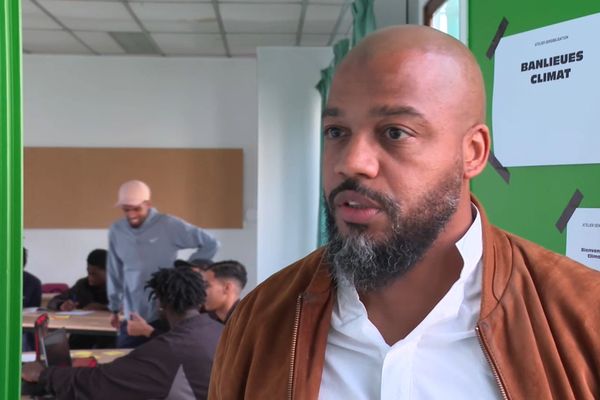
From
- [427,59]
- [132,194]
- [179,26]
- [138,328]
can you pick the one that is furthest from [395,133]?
[179,26]

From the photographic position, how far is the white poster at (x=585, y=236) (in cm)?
134

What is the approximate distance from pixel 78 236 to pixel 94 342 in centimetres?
256

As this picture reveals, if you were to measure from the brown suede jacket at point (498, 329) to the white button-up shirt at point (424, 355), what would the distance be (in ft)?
0.10

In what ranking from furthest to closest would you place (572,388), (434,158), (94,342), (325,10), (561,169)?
(325,10) → (94,342) → (561,169) → (434,158) → (572,388)

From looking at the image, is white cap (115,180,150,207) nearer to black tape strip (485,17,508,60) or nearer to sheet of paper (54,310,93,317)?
sheet of paper (54,310,93,317)

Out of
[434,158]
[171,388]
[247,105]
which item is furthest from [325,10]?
[434,158]

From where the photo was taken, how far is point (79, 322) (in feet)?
13.6

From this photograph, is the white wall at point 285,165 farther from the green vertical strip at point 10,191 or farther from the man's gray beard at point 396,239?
the man's gray beard at point 396,239

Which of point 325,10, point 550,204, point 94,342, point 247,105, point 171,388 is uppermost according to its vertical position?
point 325,10

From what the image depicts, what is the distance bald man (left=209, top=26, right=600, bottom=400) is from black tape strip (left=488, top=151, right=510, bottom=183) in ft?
2.41

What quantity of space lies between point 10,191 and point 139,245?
3498mm

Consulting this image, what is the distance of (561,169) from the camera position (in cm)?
146

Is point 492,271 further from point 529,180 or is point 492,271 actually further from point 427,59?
point 529,180

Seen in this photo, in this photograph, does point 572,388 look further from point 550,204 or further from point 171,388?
point 171,388
